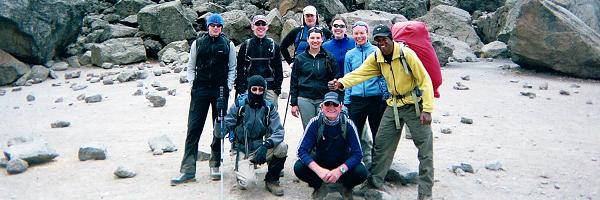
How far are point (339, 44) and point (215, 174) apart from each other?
8.41ft

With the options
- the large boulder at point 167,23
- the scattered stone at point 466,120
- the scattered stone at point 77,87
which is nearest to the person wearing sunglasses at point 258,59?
the scattered stone at point 466,120

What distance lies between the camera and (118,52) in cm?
2312

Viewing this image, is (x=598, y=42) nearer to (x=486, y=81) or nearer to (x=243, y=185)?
(x=486, y=81)

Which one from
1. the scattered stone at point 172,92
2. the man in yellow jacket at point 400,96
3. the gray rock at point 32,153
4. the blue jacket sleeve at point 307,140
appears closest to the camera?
the man in yellow jacket at point 400,96

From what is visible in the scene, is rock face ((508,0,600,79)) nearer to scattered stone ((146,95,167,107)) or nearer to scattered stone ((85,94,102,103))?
scattered stone ((146,95,167,107))

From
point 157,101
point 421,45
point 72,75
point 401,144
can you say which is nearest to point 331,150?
point 421,45

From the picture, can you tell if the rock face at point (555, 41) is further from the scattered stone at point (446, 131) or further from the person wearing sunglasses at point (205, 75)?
the person wearing sunglasses at point (205, 75)

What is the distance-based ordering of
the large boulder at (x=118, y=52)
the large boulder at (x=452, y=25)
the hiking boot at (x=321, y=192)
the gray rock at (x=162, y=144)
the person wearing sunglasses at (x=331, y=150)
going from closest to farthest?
the person wearing sunglasses at (x=331, y=150)
the hiking boot at (x=321, y=192)
the gray rock at (x=162, y=144)
the large boulder at (x=118, y=52)
the large boulder at (x=452, y=25)

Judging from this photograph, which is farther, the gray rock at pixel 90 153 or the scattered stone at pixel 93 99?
the scattered stone at pixel 93 99

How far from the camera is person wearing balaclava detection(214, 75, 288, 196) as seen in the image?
6441 mm

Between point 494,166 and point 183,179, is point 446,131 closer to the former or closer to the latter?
point 494,166

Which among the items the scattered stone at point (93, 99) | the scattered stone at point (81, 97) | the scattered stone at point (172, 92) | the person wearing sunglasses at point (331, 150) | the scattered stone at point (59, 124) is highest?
the person wearing sunglasses at point (331, 150)

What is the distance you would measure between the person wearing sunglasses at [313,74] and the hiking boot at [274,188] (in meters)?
0.94

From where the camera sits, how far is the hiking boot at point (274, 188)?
257 inches
